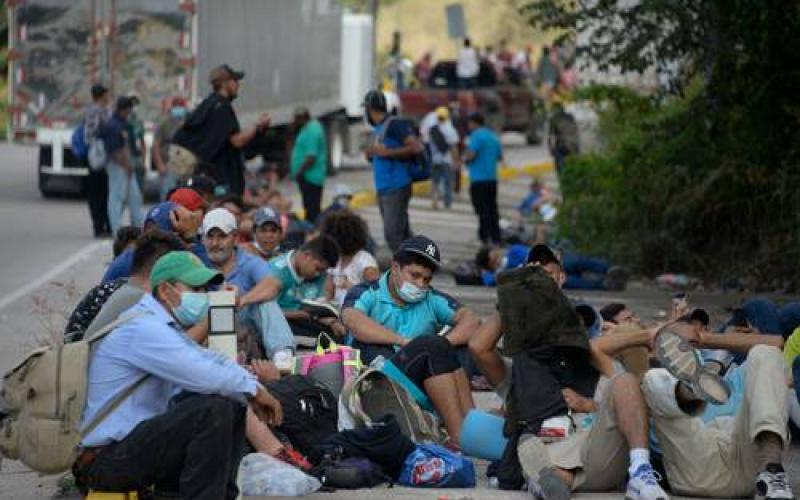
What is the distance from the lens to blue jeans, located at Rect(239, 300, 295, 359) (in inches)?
485

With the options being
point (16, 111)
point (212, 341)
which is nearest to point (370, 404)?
point (212, 341)

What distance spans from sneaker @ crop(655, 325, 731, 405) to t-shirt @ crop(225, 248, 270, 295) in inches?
156

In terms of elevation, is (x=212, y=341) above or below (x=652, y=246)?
above

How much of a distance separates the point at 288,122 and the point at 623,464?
25.5 metres

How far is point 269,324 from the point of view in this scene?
12445 mm

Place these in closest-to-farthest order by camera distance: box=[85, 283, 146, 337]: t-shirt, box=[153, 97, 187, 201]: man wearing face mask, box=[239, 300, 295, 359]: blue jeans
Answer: box=[85, 283, 146, 337]: t-shirt, box=[239, 300, 295, 359]: blue jeans, box=[153, 97, 187, 201]: man wearing face mask

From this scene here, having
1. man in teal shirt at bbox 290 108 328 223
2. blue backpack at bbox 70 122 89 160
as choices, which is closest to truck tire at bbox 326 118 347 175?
man in teal shirt at bbox 290 108 328 223

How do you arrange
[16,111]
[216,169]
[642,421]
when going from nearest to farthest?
[642,421], [216,169], [16,111]

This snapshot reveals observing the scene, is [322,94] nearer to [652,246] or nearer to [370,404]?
[652,246]

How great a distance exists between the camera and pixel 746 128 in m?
20.0

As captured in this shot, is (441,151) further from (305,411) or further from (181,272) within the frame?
(181,272)

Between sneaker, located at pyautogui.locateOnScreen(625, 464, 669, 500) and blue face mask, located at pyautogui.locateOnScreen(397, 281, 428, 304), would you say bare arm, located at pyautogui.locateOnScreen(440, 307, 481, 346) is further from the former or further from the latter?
sneaker, located at pyautogui.locateOnScreen(625, 464, 669, 500)

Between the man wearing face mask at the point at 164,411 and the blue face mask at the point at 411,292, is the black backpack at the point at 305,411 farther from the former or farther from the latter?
Result: the man wearing face mask at the point at 164,411

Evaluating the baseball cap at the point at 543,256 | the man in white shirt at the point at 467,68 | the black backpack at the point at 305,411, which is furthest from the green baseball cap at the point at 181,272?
the man in white shirt at the point at 467,68
